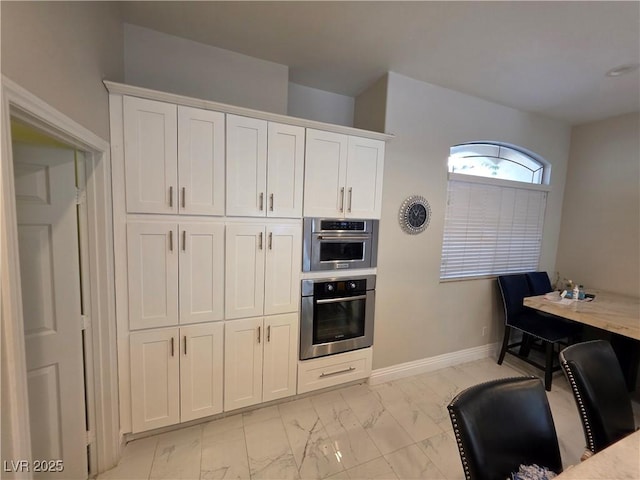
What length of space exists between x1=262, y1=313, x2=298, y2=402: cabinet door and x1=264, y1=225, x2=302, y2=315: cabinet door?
4.0 inches

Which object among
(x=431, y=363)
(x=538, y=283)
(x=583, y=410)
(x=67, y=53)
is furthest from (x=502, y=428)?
(x=538, y=283)

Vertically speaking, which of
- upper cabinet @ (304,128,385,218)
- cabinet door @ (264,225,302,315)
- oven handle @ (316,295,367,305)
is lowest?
oven handle @ (316,295,367,305)

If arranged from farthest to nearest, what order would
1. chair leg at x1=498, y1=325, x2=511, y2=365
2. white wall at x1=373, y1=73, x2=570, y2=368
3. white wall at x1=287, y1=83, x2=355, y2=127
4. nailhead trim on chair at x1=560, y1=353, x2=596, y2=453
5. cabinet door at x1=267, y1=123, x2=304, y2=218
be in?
chair leg at x1=498, y1=325, x2=511, y2=365 < white wall at x1=287, y1=83, x2=355, y2=127 < white wall at x1=373, y1=73, x2=570, y2=368 < cabinet door at x1=267, y1=123, x2=304, y2=218 < nailhead trim on chair at x1=560, y1=353, x2=596, y2=453

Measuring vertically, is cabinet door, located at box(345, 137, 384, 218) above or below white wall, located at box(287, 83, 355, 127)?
below

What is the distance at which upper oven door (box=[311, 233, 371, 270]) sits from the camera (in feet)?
7.19

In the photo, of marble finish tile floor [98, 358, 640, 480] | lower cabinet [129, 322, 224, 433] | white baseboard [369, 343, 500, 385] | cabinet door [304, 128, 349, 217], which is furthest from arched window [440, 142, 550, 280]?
lower cabinet [129, 322, 224, 433]

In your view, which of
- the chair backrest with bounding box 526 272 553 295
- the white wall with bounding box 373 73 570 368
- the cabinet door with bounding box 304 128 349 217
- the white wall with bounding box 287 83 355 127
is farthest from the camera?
the chair backrest with bounding box 526 272 553 295

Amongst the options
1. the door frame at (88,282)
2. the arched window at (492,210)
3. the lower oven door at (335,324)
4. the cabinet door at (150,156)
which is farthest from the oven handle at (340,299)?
the door frame at (88,282)

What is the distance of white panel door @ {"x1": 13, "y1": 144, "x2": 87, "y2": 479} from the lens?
4.28ft

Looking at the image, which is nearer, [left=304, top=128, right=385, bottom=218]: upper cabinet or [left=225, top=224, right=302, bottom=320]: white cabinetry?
[left=225, top=224, right=302, bottom=320]: white cabinetry

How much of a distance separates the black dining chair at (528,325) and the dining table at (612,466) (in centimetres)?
187

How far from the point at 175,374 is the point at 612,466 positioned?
2248 mm

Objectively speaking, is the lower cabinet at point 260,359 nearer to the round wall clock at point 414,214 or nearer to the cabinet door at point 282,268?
the cabinet door at point 282,268

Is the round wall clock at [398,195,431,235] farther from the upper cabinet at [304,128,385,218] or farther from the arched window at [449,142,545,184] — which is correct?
the arched window at [449,142,545,184]
